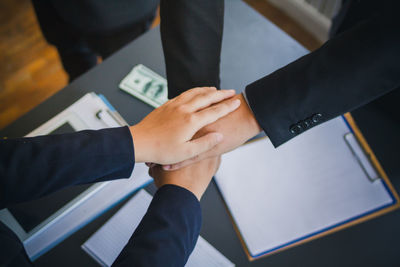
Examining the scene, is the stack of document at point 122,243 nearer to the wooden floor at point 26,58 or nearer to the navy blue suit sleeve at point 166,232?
the navy blue suit sleeve at point 166,232

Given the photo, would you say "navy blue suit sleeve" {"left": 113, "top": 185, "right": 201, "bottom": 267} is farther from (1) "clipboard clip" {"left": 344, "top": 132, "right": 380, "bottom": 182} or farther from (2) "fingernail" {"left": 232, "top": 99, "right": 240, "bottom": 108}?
(1) "clipboard clip" {"left": 344, "top": 132, "right": 380, "bottom": 182}

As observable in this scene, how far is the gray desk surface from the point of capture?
2.49 ft

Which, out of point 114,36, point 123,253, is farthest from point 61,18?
point 123,253

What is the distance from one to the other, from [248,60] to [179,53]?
27 centimetres

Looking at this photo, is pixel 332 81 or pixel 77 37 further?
pixel 77 37

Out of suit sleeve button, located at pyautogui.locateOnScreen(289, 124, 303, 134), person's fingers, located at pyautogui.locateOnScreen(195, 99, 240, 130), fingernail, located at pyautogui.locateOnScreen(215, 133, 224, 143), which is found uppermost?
person's fingers, located at pyautogui.locateOnScreen(195, 99, 240, 130)

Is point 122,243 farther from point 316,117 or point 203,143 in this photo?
point 316,117

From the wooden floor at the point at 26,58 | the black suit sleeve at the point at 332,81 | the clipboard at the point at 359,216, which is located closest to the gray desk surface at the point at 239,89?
the clipboard at the point at 359,216

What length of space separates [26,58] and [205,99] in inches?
68.8

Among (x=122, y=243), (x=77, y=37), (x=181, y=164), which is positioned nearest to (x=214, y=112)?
(x=181, y=164)

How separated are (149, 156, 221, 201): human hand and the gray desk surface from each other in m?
0.06

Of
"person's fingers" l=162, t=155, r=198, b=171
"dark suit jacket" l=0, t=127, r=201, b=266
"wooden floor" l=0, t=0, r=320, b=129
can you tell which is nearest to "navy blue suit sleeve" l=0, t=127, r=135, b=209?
"dark suit jacket" l=0, t=127, r=201, b=266

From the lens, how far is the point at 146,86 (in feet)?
3.12

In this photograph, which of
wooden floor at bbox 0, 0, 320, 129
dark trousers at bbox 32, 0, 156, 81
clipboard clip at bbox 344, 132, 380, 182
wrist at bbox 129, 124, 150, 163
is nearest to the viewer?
wrist at bbox 129, 124, 150, 163
